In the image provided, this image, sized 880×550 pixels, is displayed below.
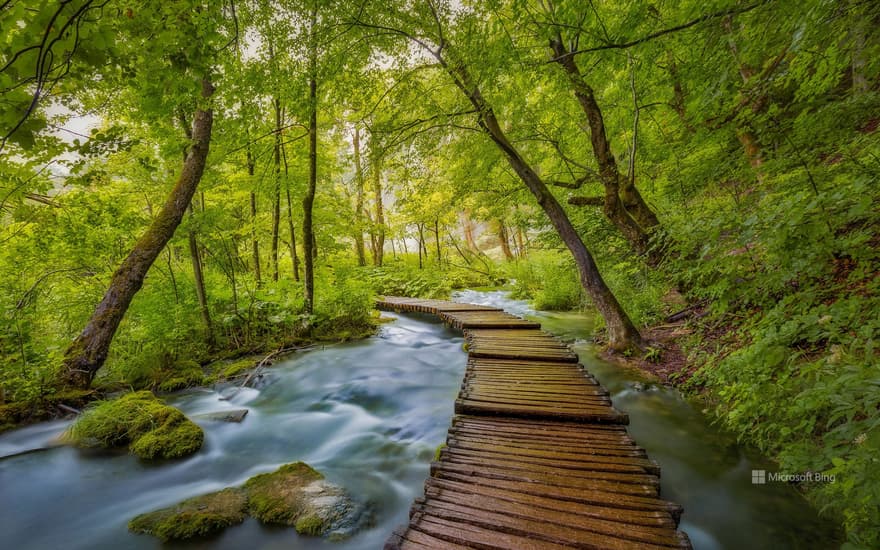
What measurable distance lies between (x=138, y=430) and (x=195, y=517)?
2.03 metres

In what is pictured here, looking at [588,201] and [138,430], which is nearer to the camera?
[138,430]

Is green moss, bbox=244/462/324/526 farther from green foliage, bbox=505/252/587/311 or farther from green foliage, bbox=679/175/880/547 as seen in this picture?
green foliage, bbox=505/252/587/311

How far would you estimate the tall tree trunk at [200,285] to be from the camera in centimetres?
627

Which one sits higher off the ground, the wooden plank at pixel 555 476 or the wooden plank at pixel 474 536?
the wooden plank at pixel 555 476

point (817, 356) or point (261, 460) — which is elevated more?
point (817, 356)

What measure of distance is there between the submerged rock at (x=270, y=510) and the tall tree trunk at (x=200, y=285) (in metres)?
4.53

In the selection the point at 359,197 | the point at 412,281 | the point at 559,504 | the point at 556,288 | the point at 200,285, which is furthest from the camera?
the point at 412,281

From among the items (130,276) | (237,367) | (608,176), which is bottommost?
(237,367)

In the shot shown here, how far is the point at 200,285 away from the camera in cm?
650

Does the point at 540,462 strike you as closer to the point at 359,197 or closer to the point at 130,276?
the point at 130,276

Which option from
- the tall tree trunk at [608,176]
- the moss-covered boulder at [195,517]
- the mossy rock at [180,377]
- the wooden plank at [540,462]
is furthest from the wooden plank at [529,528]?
the mossy rock at [180,377]

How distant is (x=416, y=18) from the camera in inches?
233

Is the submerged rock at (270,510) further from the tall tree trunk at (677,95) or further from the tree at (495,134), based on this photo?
the tall tree trunk at (677,95)

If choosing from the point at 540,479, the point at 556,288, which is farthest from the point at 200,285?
the point at 556,288
